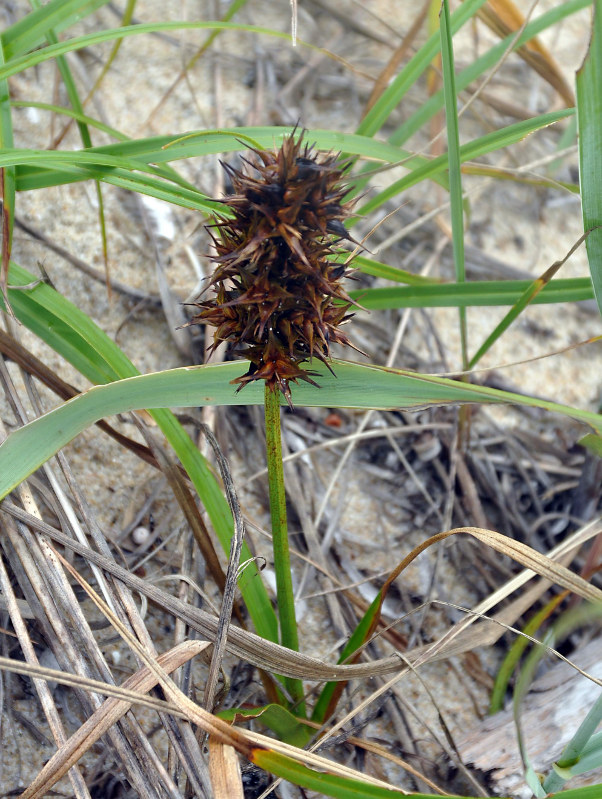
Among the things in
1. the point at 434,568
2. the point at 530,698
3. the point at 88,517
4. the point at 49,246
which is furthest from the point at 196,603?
the point at 49,246

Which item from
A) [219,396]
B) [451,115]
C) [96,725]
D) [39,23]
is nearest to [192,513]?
[219,396]

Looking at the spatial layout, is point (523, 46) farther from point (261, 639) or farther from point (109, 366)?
point (261, 639)

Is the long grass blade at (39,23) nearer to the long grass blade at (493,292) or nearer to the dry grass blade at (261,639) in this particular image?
the long grass blade at (493,292)

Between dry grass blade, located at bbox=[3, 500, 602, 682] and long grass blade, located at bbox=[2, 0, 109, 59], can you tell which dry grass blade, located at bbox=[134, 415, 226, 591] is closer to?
dry grass blade, located at bbox=[3, 500, 602, 682]

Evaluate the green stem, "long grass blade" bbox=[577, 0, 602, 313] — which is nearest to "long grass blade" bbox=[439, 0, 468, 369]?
"long grass blade" bbox=[577, 0, 602, 313]

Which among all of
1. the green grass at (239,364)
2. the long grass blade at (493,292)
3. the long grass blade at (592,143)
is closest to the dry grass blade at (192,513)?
the green grass at (239,364)

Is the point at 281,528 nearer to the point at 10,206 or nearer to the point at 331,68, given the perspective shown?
the point at 10,206
